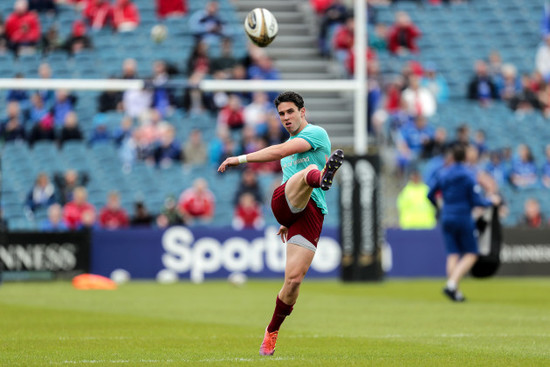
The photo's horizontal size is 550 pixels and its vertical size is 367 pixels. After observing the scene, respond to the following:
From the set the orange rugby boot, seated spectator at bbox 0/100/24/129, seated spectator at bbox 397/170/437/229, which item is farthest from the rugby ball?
seated spectator at bbox 0/100/24/129

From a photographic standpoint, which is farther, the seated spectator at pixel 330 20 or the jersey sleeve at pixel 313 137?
the seated spectator at pixel 330 20

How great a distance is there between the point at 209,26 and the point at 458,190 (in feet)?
36.7

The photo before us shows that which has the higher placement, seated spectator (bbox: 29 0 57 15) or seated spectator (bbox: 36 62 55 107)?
seated spectator (bbox: 29 0 57 15)

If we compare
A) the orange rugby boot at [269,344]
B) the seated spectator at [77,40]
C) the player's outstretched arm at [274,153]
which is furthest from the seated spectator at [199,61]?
the orange rugby boot at [269,344]

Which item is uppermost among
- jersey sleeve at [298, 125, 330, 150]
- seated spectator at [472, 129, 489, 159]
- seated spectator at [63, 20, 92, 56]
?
jersey sleeve at [298, 125, 330, 150]

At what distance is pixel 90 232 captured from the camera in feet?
70.6

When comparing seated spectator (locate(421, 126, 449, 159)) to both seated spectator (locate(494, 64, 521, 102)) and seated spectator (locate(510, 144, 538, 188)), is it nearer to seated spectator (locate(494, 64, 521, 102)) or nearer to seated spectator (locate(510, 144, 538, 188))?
seated spectator (locate(510, 144, 538, 188))

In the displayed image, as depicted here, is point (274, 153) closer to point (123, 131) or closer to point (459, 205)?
point (459, 205)

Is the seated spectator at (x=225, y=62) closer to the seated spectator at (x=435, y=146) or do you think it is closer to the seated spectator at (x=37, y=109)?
the seated spectator at (x=37, y=109)

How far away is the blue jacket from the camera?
1603cm

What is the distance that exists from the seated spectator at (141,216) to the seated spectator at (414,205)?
5108mm

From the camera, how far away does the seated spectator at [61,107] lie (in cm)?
2344

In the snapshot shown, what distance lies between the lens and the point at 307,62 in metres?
27.0

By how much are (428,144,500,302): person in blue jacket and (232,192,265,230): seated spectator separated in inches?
263
